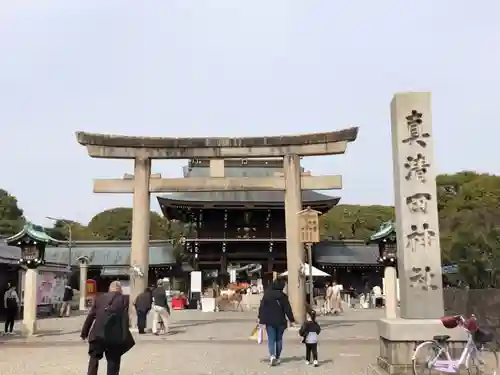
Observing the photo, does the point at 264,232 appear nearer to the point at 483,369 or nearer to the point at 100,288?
the point at 100,288

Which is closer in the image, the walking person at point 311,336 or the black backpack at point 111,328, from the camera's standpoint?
the black backpack at point 111,328

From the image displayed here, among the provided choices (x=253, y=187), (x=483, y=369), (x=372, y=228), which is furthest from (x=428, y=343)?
(x=372, y=228)

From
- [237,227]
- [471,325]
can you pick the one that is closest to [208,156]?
[471,325]

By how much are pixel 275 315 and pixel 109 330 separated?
403cm

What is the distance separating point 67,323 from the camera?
2309 centimetres

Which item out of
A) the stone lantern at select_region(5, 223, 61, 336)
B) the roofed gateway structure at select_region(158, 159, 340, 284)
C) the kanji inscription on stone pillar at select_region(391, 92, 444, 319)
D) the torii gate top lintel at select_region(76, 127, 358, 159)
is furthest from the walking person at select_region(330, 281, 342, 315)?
the kanji inscription on stone pillar at select_region(391, 92, 444, 319)

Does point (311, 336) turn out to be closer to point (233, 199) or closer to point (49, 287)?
point (49, 287)

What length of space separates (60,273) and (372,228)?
45.1 metres

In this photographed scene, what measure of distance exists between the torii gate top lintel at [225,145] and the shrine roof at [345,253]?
20512mm

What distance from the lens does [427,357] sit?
28.7ft

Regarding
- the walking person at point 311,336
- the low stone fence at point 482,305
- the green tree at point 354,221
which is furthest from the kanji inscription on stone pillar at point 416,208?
the green tree at point 354,221

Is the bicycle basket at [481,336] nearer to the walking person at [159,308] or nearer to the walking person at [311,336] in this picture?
the walking person at [311,336]

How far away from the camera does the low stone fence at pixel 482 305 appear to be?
12633 mm

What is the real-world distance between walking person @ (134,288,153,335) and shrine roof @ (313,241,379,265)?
2292 cm
